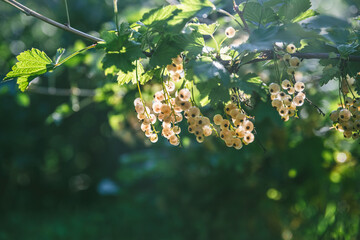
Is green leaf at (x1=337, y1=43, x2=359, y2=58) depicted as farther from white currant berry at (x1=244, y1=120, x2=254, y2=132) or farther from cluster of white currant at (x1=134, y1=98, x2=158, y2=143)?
cluster of white currant at (x1=134, y1=98, x2=158, y2=143)

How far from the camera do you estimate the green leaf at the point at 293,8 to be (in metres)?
0.69

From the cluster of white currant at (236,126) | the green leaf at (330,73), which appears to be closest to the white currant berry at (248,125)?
the cluster of white currant at (236,126)

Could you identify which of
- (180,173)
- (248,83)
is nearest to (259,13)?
(248,83)

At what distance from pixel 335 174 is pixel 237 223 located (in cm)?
90

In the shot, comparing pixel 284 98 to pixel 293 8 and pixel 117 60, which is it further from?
pixel 117 60

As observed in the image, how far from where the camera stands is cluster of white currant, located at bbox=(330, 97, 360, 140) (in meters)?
0.73

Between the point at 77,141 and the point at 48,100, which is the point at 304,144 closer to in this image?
the point at 48,100

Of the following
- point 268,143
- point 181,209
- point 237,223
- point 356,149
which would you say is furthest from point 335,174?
point 181,209

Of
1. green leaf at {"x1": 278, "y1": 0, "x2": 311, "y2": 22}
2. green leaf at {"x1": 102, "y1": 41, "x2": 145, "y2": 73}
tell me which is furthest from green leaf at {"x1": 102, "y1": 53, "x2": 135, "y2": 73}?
green leaf at {"x1": 278, "y1": 0, "x2": 311, "y2": 22}

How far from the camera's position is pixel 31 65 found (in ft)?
2.24

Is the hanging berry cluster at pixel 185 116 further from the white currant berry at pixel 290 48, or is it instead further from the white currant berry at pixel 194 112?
the white currant berry at pixel 290 48

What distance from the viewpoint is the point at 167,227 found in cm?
339

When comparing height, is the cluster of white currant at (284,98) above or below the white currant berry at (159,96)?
below

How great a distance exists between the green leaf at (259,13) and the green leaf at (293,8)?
25 millimetres
